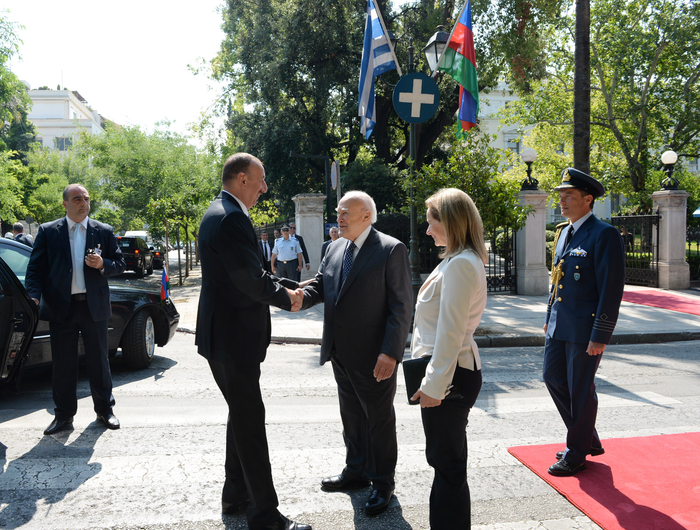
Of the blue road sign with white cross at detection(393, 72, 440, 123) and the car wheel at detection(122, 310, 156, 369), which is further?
the blue road sign with white cross at detection(393, 72, 440, 123)

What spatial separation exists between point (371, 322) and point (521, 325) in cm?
712

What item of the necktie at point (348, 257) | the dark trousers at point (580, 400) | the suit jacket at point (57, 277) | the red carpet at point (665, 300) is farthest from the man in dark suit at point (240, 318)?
the red carpet at point (665, 300)

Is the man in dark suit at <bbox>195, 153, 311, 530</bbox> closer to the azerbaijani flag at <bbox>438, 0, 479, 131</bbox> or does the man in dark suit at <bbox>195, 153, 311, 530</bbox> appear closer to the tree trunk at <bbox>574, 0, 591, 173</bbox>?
the azerbaijani flag at <bbox>438, 0, 479, 131</bbox>

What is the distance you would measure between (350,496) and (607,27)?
22.1 meters

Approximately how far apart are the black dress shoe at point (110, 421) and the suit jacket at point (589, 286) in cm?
354

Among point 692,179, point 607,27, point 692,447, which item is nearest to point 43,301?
point 692,447

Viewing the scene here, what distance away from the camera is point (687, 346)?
8.42m

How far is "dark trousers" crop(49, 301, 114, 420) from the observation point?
4.47m

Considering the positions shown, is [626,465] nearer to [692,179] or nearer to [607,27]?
[607,27]

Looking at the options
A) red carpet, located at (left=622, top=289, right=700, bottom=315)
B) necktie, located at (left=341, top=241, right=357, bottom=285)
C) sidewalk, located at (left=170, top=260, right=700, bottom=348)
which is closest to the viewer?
necktie, located at (left=341, top=241, right=357, bottom=285)

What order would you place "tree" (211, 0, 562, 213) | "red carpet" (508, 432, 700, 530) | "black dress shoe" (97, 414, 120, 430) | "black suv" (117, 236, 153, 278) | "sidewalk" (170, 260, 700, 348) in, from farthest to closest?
"black suv" (117, 236, 153, 278), "tree" (211, 0, 562, 213), "sidewalk" (170, 260, 700, 348), "black dress shoe" (97, 414, 120, 430), "red carpet" (508, 432, 700, 530)

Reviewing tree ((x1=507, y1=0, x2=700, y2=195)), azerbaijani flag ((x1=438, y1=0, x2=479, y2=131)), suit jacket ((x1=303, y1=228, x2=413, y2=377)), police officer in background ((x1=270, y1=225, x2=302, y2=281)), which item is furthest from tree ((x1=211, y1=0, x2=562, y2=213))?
suit jacket ((x1=303, y1=228, x2=413, y2=377))

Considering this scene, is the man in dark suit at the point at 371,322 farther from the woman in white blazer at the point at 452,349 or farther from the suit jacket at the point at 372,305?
the woman in white blazer at the point at 452,349

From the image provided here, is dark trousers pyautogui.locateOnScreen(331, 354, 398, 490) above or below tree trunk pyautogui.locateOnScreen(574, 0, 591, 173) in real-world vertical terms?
below
